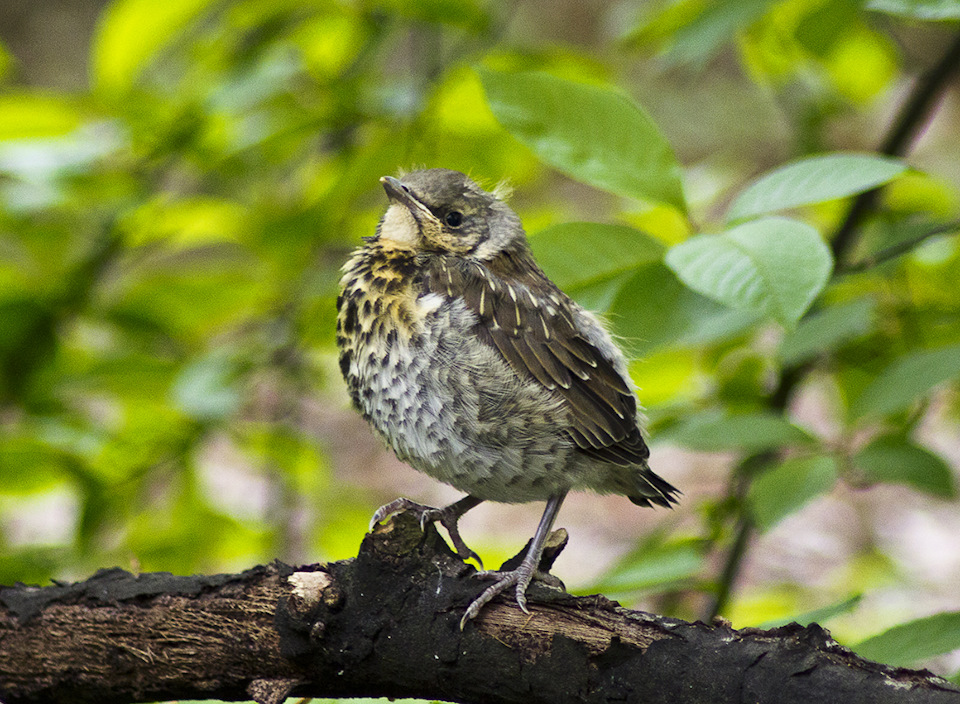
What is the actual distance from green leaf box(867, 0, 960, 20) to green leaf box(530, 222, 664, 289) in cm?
49

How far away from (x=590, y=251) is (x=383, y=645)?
68cm

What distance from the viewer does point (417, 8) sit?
2.02 m

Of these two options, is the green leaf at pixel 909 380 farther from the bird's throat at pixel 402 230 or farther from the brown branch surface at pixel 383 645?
the bird's throat at pixel 402 230

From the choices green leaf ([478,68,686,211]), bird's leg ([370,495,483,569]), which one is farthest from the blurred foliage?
bird's leg ([370,495,483,569])

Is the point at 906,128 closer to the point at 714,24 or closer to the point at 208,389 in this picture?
the point at 714,24

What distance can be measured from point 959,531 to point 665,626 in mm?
4334

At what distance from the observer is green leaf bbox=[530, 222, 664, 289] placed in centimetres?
149

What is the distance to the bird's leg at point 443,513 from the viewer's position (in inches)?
59.6

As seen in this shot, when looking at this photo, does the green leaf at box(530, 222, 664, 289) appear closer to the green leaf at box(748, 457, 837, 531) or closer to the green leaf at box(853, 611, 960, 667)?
the green leaf at box(748, 457, 837, 531)

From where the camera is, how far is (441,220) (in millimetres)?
1825

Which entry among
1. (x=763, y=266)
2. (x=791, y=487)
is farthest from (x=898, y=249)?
(x=763, y=266)

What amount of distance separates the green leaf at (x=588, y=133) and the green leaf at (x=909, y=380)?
47cm

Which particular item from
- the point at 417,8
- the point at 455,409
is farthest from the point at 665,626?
the point at 417,8

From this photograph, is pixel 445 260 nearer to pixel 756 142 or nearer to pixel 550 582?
pixel 550 582
